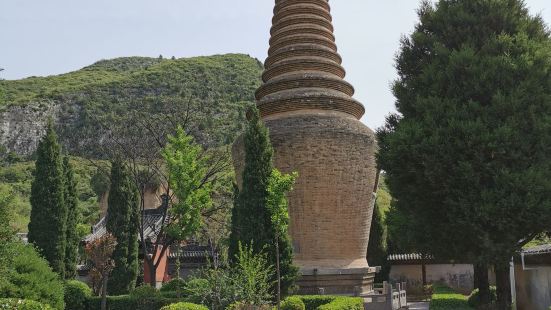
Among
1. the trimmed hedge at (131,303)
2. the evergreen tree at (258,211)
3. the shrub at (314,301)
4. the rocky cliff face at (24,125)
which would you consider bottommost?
the trimmed hedge at (131,303)

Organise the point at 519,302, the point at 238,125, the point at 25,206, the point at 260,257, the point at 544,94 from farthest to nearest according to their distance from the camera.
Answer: the point at 238,125 → the point at 25,206 → the point at 519,302 → the point at 260,257 → the point at 544,94

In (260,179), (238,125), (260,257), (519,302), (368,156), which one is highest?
(238,125)

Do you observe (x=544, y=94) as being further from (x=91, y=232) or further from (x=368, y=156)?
(x=91, y=232)

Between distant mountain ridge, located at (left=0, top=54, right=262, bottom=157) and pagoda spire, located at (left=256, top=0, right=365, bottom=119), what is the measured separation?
4503 centimetres

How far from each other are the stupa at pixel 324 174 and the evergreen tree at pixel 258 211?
2898mm

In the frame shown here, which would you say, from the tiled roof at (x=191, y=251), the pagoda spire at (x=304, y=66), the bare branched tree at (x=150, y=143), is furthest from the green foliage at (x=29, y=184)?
Result: the pagoda spire at (x=304, y=66)

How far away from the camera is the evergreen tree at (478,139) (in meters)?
12.3

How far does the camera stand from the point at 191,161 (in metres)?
20.8

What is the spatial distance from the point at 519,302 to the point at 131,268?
51.3 feet

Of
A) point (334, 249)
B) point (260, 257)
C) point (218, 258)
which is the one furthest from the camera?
point (218, 258)

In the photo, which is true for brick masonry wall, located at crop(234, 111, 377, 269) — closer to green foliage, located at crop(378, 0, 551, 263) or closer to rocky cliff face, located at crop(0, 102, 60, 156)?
green foliage, located at crop(378, 0, 551, 263)

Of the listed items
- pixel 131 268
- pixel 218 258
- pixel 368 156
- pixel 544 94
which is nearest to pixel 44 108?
pixel 218 258

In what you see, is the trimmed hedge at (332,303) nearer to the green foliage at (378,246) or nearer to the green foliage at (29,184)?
the green foliage at (378,246)

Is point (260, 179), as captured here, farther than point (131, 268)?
No
